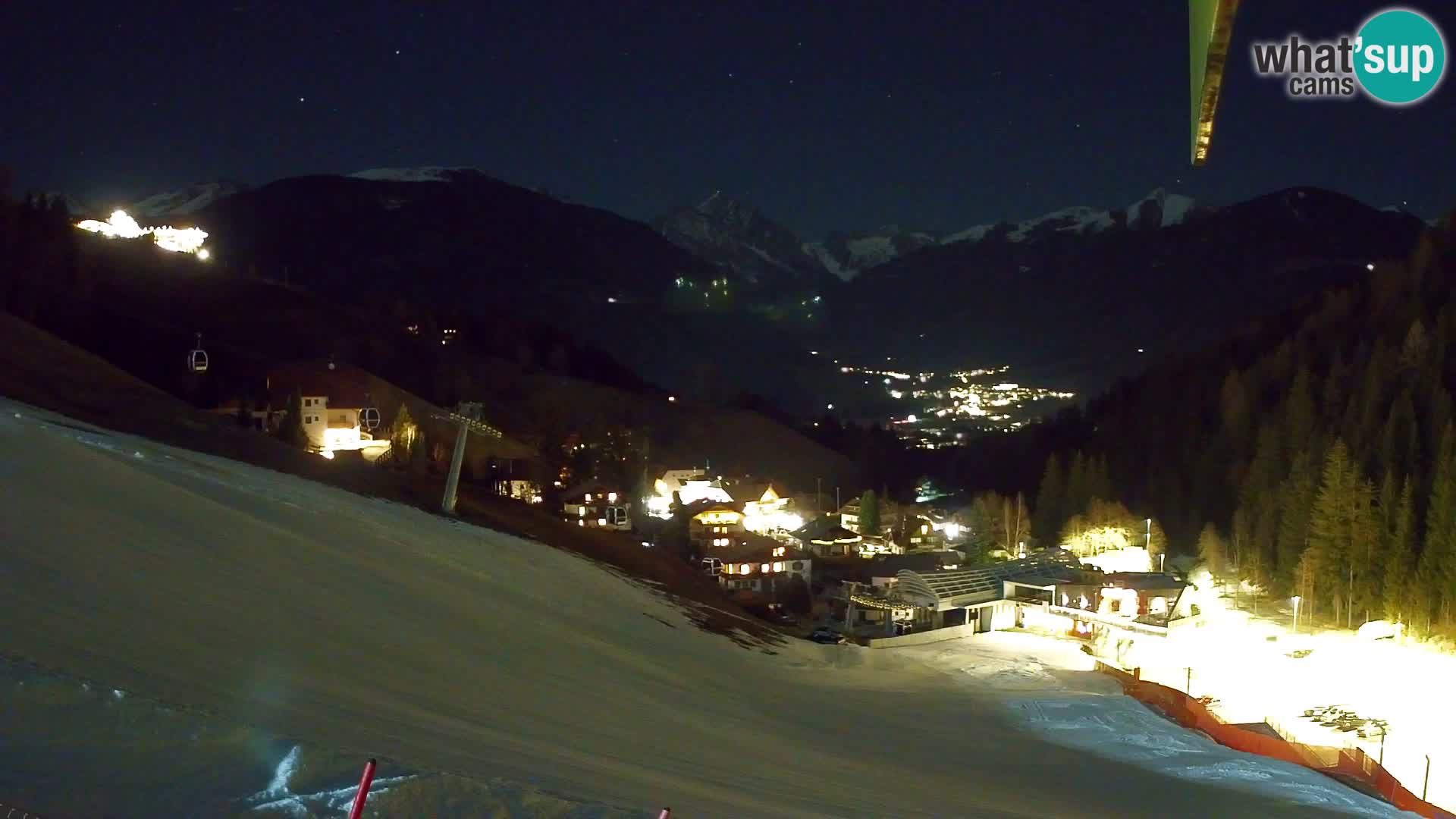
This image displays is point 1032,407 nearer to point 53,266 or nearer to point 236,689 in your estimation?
point 53,266

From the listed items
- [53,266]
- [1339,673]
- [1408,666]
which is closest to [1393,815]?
[1339,673]

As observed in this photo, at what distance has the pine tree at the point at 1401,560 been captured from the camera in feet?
132

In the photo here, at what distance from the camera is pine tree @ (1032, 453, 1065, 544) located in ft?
213

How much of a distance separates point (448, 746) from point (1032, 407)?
610 ft

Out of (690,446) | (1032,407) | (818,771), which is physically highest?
(1032,407)

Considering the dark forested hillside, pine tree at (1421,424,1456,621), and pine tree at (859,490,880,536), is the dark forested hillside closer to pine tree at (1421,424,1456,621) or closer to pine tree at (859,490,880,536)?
pine tree at (1421,424,1456,621)

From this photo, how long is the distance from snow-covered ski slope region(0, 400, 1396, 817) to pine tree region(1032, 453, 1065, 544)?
42.2m

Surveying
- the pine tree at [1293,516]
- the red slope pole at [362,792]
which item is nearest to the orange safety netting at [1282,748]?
the red slope pole at [362,792]

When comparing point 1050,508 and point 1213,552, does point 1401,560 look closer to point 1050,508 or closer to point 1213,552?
point 1213,552

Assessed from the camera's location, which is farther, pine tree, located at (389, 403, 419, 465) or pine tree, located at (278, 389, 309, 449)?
pine tree, located at (389, 403, 419, 465)

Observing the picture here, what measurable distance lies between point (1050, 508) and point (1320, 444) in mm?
15338

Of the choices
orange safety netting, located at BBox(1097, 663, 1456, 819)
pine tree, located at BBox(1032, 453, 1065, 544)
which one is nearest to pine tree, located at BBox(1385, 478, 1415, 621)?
orange safety netting, located at BBox(1097, 663, 1456, 819)

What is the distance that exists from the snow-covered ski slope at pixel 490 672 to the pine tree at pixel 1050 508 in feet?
138

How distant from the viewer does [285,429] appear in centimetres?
4397
